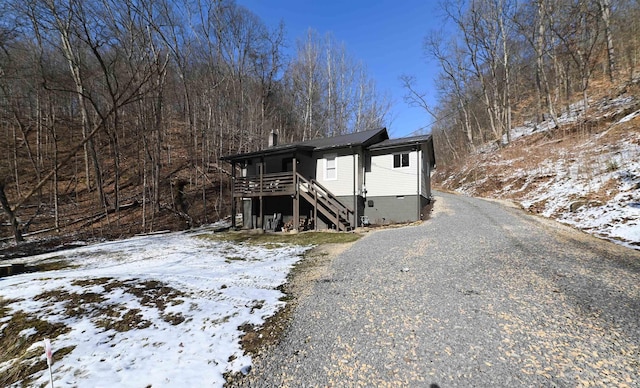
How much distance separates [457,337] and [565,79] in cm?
3134

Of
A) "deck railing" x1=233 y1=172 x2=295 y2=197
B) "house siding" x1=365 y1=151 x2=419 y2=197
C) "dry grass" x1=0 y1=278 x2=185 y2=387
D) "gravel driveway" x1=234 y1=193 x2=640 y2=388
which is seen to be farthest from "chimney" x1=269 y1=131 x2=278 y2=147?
"dry grass" x1=0 y1=278 x2=185 y2=387

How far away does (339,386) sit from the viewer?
8.61ft

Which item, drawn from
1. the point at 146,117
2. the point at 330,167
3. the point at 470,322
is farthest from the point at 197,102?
the point at 470,322

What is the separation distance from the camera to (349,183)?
1355 cm

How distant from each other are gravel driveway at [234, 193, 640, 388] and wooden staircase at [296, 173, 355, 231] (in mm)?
5872

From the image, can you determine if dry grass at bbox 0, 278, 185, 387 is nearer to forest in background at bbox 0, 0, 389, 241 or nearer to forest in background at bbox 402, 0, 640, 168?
forest in background at bbox 0, 0, 389, 241

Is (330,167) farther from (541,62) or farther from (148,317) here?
(541,62)

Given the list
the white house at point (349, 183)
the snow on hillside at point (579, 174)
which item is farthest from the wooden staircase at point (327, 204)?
the snow on hillside at point (579, 174)

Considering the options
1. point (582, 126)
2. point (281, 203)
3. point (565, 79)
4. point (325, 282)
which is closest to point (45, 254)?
point (281, 203)

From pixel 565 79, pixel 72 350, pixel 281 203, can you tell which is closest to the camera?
pixel 72 350

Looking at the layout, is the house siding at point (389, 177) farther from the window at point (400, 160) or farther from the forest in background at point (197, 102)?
the forest in background at point (197, 102)

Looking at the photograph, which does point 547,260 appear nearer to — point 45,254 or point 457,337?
point 457,337

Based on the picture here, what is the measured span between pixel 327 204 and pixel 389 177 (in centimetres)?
347

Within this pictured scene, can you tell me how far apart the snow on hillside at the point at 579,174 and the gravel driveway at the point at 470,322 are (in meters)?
2.83
